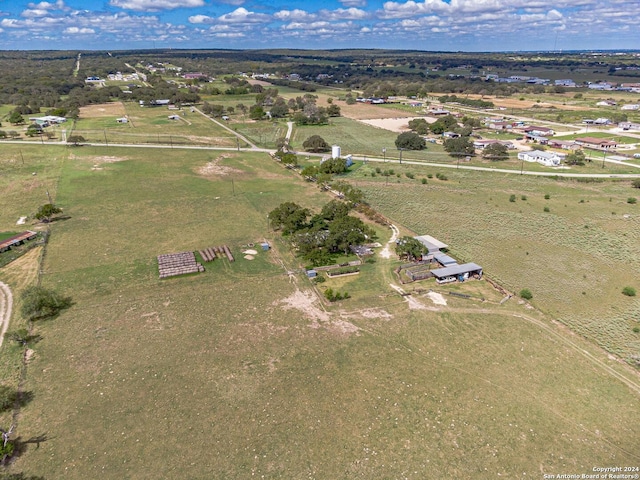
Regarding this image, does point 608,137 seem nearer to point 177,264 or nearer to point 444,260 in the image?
point 444,260

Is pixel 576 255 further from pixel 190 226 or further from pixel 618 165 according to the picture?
pixel 618 165

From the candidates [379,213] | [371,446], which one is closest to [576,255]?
[379,213]

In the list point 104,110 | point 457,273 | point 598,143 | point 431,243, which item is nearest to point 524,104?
point 598,143

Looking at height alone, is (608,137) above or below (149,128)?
below

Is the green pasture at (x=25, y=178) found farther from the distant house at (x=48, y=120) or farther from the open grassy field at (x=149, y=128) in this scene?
the distant house at (x=48, y=120)

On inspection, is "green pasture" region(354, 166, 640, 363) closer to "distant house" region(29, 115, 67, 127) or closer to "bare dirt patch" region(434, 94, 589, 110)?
"distant house" region(29, 115, 67, 127)

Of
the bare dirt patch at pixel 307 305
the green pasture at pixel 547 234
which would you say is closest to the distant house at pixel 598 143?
the green pasture at pixel 547 234
